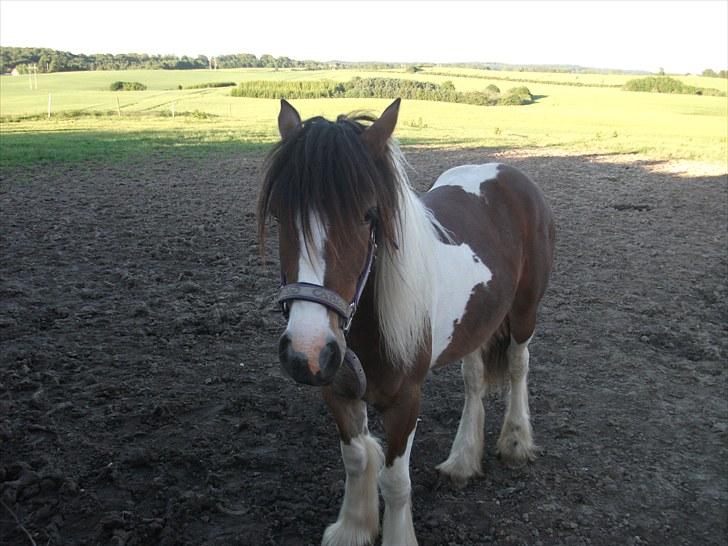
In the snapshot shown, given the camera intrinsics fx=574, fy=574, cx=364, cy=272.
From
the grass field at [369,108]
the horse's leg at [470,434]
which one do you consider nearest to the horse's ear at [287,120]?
the horse's leg at [470,434]

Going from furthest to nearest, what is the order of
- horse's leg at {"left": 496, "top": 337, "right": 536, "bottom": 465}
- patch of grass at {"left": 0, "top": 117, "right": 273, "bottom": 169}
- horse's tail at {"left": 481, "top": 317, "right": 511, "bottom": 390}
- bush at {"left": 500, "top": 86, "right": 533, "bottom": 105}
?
1. bush at {"left": 500, "top": 86, "right": 533, "bottom": 105}
2. patch of grass at {"left": 0, "top": 117, "right": 273, "bottom": 169}
3. horse's tail at {"left": 481, "top": 317, "right": 511, "bottom": 390}
4. horse's leg at {"left": 496, "top": 337, "right": 536, "bottom": 465}

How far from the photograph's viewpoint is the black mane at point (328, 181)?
6.32 ft

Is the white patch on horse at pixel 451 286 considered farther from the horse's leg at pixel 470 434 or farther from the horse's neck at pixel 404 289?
the horse's leg at pixel 470 434

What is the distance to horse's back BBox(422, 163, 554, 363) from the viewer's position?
2861mm

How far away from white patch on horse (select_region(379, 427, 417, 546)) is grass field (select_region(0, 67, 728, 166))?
44.9 feet

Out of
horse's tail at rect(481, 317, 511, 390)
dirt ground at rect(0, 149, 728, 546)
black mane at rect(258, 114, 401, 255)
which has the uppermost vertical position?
black mane at rect(258, 114, 401, 255)

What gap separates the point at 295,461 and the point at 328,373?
1.75 m

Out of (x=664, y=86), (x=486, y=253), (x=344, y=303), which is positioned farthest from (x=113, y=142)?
(x=664, y=86)

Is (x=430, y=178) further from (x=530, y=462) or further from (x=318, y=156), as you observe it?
(x=318, y=156)

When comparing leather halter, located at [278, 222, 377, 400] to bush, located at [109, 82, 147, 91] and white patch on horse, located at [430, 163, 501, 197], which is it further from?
bush, located at [109, 82, 147, 91]

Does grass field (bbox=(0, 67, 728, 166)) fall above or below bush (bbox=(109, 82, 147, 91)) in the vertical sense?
below

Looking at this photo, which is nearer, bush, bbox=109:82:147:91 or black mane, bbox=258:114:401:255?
black mane, bbox=258:114:401:255

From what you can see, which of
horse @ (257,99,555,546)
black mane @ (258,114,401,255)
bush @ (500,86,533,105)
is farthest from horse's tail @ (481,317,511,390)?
bush @ (500,86,533,105)

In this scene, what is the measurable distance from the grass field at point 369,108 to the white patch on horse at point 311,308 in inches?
546
